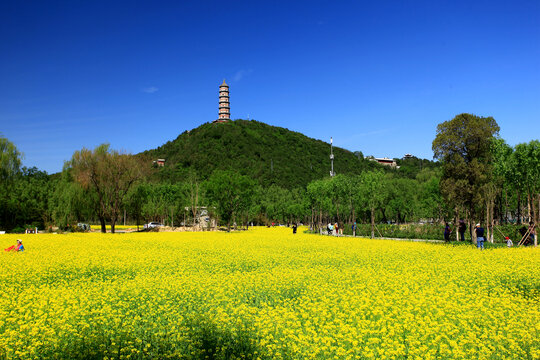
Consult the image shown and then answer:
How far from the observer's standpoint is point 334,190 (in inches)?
2116

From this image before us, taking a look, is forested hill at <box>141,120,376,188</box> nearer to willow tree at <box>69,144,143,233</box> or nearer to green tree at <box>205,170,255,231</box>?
green tree at <box>205,170,255,231</box>

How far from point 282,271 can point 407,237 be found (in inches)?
1207

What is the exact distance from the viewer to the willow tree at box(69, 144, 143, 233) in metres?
51.2

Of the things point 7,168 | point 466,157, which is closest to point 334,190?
point 466,157

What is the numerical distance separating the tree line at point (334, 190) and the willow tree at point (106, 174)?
13 centimetres

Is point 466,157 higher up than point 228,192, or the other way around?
point 466,157

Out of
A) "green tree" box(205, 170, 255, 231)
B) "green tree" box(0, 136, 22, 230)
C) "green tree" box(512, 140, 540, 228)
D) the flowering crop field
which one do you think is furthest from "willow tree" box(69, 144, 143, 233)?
"green tree" box(512, 140, 540, 228)

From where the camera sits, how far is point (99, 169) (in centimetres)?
5125

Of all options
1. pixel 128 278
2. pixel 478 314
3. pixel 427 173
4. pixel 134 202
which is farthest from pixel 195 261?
pixel 427 173

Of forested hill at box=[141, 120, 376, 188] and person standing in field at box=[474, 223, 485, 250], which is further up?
forested hill at box=[141, 120, 376, 188]

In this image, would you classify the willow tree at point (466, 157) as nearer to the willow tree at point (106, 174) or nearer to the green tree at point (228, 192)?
the green tree at point (228, 192)

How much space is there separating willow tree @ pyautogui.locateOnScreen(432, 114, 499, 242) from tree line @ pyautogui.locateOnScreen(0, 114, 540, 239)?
0.25ft

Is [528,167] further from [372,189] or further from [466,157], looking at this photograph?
[372,189]

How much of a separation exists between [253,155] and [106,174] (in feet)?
248
